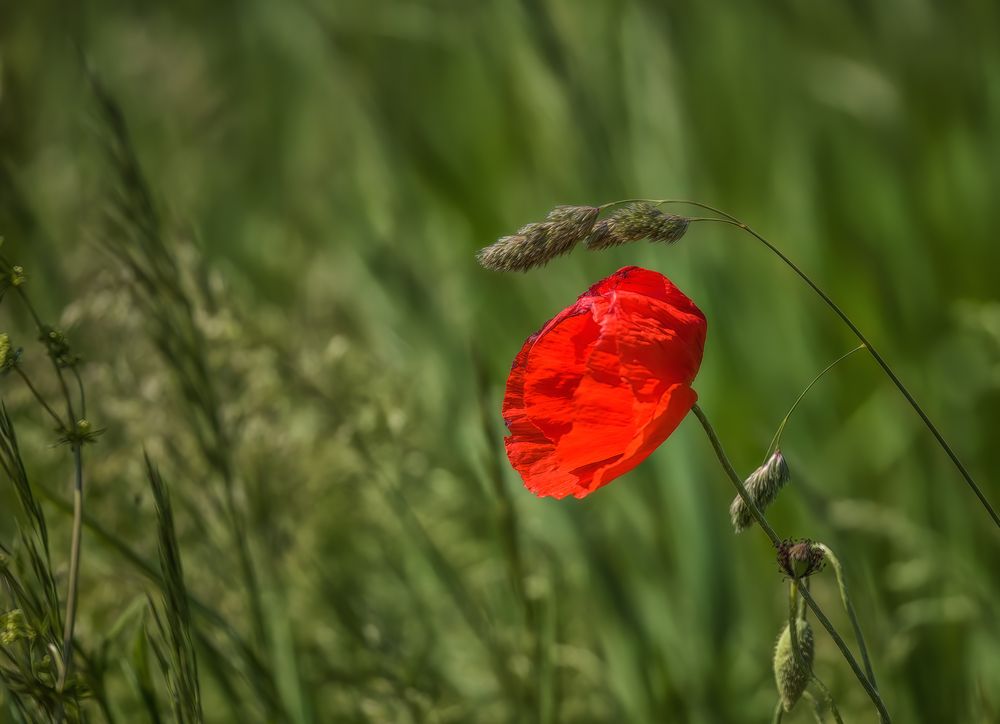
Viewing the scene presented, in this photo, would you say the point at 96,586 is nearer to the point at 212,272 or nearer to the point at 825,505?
the point at 212,272

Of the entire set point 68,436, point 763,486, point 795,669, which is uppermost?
point 68,436

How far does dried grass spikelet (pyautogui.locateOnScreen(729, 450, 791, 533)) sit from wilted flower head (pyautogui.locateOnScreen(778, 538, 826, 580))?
1.2 inches

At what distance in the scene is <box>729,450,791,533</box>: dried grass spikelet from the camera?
2.17 feet

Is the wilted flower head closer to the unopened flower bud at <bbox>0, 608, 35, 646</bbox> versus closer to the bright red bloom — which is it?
the bright red bloom

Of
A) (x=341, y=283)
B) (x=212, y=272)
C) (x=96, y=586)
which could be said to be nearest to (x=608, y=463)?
(x=212, y=272)

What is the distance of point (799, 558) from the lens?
2.10ft

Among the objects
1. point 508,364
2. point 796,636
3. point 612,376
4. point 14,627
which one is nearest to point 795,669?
point 796,636

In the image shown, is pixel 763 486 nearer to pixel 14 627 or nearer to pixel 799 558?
pixel 799 558

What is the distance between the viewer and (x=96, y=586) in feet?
4.64

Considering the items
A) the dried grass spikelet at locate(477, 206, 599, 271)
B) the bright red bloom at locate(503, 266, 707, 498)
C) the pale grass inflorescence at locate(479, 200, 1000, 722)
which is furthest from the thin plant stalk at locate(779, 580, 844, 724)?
the dried grass spikelet at locate(477, 206, 599, 271)

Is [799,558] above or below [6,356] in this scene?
below

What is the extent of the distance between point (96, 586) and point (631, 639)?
0.66 metres

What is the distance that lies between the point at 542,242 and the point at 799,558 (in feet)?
0.76

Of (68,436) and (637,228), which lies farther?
(68,436)
